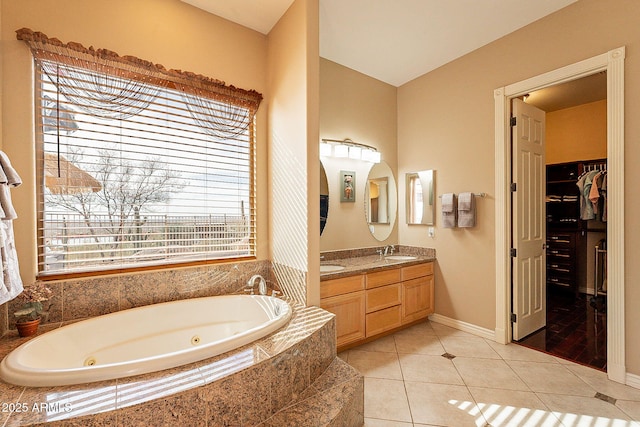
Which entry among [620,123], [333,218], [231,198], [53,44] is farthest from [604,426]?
[53,44]

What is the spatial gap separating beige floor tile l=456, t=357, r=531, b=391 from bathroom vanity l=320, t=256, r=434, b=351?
683 mm

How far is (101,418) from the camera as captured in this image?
98cm

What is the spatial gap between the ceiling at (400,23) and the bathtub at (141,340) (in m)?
2.34

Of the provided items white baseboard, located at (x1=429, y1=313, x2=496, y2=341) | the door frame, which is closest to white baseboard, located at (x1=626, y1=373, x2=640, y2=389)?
the door frame

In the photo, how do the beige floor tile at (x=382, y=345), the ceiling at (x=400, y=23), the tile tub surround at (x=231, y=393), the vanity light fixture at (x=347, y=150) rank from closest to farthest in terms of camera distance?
the tile tub surround at (x=231, y=393), the ceiling at (x=400, y=23), the beige floor tile at (x=382, y=345), the vanity light fixture at (x=347, y=150)

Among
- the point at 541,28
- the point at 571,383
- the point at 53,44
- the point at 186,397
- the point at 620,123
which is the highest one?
the point at 541,28

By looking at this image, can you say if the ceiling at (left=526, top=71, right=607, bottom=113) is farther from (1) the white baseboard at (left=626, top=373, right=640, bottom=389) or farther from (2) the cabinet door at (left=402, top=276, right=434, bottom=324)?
(1) the white baseboard at (left=626, top=373, right=640, bottom=389)

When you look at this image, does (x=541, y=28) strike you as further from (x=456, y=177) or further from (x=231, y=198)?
(x=231, y=198)

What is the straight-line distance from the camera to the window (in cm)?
180

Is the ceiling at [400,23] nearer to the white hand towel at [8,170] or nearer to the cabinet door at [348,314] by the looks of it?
the white hand towel at [8,170]

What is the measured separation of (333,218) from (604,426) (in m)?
2.44

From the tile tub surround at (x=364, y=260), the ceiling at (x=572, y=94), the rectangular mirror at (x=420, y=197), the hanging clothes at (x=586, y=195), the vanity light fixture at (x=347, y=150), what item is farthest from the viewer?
the hanging clothes at (x=586, y=195)

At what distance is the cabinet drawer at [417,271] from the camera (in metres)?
2.98

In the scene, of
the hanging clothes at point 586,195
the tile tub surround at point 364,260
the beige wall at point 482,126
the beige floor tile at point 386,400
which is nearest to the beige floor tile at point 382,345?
the beige floor tile at point 386,400
